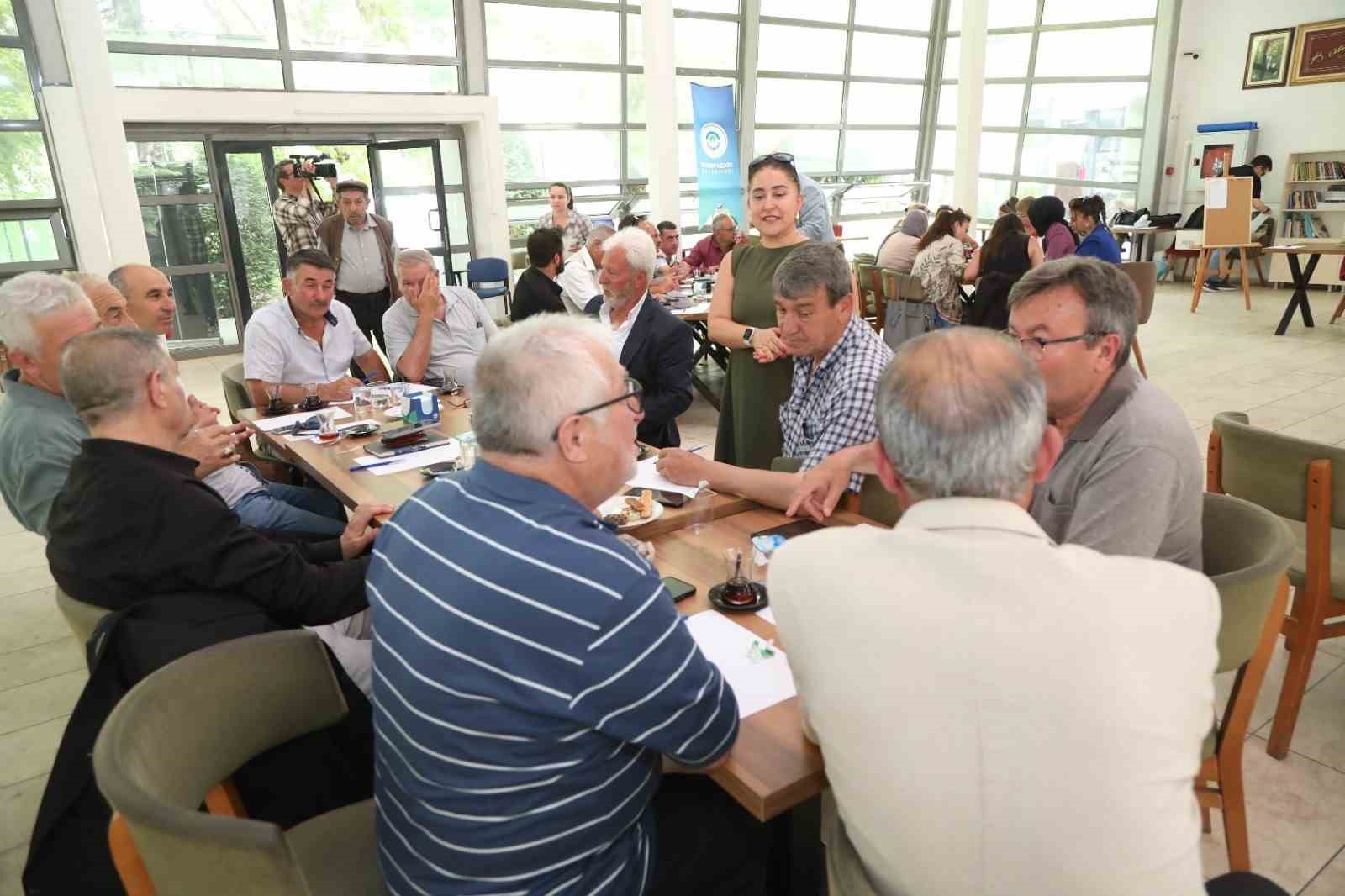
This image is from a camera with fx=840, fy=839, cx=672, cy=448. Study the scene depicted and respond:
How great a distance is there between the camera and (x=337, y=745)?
1.81 meters

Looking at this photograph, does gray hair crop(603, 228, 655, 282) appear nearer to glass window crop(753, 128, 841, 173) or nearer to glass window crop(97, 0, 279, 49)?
glass window crop(97, 0, 279, 49)

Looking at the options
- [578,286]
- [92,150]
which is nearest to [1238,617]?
[578,286]

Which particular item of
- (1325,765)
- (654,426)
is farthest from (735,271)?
(1325,765)

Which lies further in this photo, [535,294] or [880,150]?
[880,150]

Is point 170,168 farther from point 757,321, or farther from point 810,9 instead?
point 810,9

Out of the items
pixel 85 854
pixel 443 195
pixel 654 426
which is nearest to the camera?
pixel 85 854

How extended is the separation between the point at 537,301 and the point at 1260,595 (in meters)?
4.36

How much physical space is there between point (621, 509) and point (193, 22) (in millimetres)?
→ 8861

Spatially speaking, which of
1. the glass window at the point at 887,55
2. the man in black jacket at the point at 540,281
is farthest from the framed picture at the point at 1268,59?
the man in black jacket at the point at 540,281

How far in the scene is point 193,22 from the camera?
8.37 meters

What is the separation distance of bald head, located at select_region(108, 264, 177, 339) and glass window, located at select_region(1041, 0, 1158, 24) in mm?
13633

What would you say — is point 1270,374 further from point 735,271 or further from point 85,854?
point 85,854

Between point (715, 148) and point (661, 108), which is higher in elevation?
point (661, 108)

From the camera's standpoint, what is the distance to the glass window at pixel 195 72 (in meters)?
8.10
